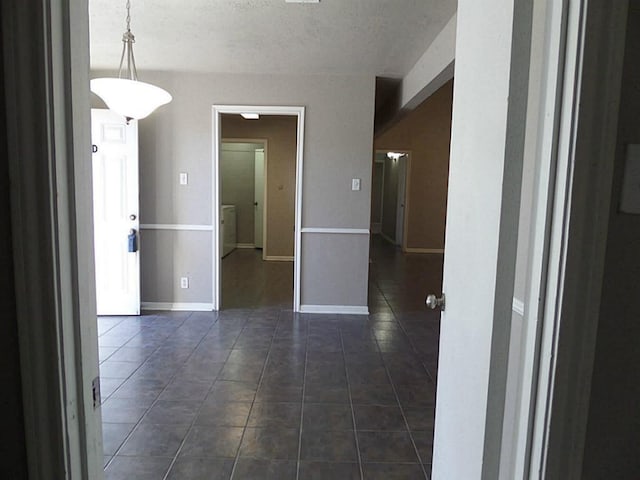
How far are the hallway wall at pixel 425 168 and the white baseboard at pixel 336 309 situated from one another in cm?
453

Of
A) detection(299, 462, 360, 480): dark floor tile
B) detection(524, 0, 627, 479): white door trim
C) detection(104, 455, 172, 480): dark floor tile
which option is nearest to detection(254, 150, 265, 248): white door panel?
detection(104, 455, 172, 480): dark floor tile

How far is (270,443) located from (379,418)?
0.65 metres

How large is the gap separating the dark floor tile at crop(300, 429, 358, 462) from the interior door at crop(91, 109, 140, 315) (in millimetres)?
2692

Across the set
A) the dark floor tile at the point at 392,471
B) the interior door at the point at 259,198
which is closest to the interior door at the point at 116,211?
the dark floor tile at the point at 392,471

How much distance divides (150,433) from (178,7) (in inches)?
102

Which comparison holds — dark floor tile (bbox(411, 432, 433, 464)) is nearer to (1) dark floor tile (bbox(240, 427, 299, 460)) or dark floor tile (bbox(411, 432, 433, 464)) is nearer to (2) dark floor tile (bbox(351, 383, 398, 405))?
(2) dark floor tile (bbox(351, 383, 398, 405))

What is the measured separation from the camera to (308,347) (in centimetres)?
336

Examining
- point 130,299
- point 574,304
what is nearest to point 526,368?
point 574,304

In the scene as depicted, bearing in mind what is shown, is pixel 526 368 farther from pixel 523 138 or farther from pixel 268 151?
pixel 268 151

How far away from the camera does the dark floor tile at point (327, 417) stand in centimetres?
220

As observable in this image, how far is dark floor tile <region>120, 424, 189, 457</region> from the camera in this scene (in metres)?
1.96

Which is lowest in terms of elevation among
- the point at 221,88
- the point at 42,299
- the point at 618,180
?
the point at 42,299

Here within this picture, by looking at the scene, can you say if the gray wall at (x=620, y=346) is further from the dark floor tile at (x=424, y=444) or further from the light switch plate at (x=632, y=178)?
the dark floor tile at (x=424, y=444)

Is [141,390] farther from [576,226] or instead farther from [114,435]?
[576,226]
